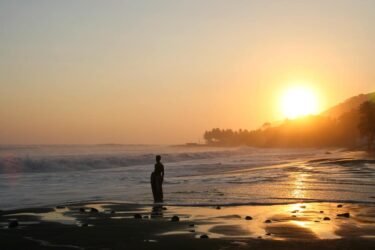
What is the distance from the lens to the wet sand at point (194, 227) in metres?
11.5

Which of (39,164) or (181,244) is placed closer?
(181,244)

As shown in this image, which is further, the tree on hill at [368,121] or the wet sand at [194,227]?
the tree on hill at [368,121]

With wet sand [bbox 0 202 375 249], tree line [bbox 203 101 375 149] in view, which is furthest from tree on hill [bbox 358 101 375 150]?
wet sand [bbox 0 202 375 249]

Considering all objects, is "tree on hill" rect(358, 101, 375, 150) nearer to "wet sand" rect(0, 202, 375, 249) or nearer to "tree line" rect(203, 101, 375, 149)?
"tree line" rect(203, 101, 375, 149)

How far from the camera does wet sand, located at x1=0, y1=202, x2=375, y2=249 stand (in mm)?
11547

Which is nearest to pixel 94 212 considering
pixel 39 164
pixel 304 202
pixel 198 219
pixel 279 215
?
pixel 198 219

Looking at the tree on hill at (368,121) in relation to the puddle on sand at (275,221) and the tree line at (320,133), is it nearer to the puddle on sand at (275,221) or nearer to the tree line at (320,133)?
the tree line at (320,133)

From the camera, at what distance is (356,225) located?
14.0 metres

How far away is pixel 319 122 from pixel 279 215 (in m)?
169

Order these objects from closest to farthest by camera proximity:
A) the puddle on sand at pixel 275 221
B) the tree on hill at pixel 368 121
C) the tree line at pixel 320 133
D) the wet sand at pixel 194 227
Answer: the wet sand at pixel 194 227
the puddle on sand at pixel 275 221
the tree on hill at pixel 368 121
the tree line at pixel 320 133

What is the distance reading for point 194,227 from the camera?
14086 millimetres

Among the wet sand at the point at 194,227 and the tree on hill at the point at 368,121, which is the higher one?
the tree on hill at the point at 368,121

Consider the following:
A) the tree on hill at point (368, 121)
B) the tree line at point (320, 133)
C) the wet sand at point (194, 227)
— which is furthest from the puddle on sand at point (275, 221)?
the tree line at point (320, 133)

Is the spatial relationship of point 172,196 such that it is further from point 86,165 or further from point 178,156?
point 178,156
